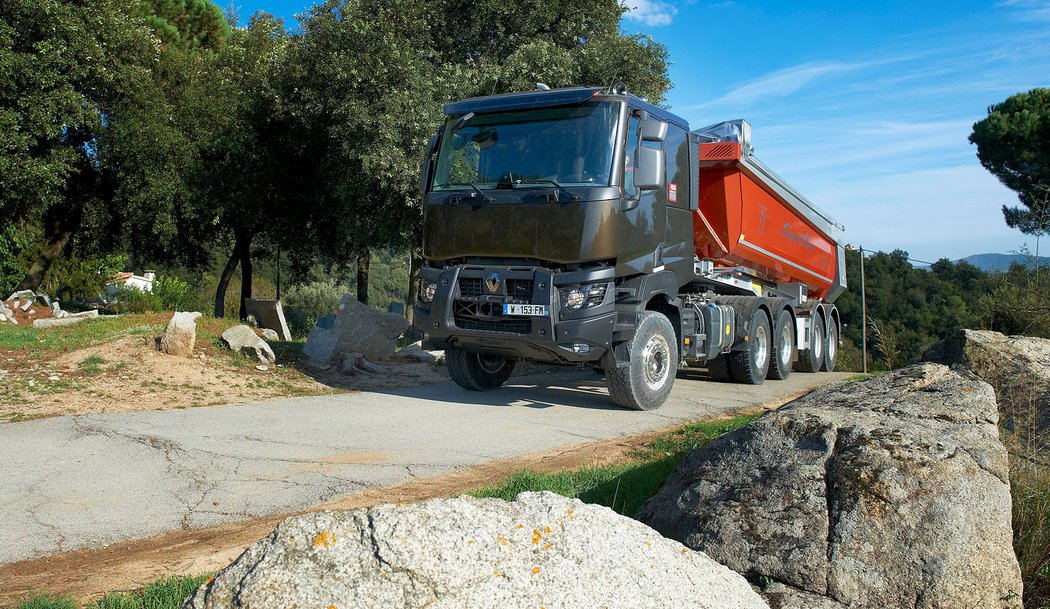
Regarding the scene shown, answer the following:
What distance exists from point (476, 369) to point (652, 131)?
3.86 m

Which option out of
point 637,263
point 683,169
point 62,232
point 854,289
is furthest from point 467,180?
point 854,289

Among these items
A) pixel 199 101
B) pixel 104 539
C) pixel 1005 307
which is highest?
pixel 199 101

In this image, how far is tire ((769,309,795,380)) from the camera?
12.5 m

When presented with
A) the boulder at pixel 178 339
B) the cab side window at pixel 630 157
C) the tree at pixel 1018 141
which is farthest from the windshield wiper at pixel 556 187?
the tree at pixel 1018 141

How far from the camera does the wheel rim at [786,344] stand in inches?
504

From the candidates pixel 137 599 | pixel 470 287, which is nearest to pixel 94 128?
pixel 470 287

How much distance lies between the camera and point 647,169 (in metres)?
8.48

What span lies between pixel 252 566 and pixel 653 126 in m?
7.26

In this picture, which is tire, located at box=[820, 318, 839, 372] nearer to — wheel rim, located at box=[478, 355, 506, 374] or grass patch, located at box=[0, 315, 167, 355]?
wheel rim, located at box=[478, 355, 506, 374]

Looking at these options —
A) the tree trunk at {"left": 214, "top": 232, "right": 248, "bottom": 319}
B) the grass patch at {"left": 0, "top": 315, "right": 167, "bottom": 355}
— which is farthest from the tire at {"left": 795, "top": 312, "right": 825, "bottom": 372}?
the tree trunk at {"left": 214, "top": 232, "right": 248, "bottom": 319}

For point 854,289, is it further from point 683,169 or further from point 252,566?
point 252,566

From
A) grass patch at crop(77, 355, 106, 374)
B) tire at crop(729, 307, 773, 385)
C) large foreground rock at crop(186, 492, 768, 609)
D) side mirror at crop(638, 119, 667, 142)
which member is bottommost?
large foreground rock at crop(186, 492, 768, 609)

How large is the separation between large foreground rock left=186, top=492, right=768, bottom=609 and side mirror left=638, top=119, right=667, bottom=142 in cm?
653

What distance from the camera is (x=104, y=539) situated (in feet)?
14.3
